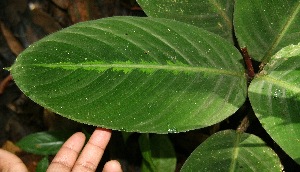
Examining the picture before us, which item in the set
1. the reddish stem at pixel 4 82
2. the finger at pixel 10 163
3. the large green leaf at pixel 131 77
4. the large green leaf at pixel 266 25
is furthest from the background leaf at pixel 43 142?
the large green leaf at pixel 266 25

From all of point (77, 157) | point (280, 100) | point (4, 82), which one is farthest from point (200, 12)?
point (4, 82)

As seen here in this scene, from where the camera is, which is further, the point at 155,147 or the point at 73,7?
the point at 73,7

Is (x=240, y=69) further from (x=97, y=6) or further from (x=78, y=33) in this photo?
(x=97, y=6)

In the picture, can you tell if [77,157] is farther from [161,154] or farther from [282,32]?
[282,32]

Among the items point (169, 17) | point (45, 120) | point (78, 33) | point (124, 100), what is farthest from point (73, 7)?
point (124, 100)

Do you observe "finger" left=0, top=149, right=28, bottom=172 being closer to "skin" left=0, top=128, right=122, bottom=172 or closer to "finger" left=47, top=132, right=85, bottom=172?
"skin" left=0, top=128, right=122, bottom=172
